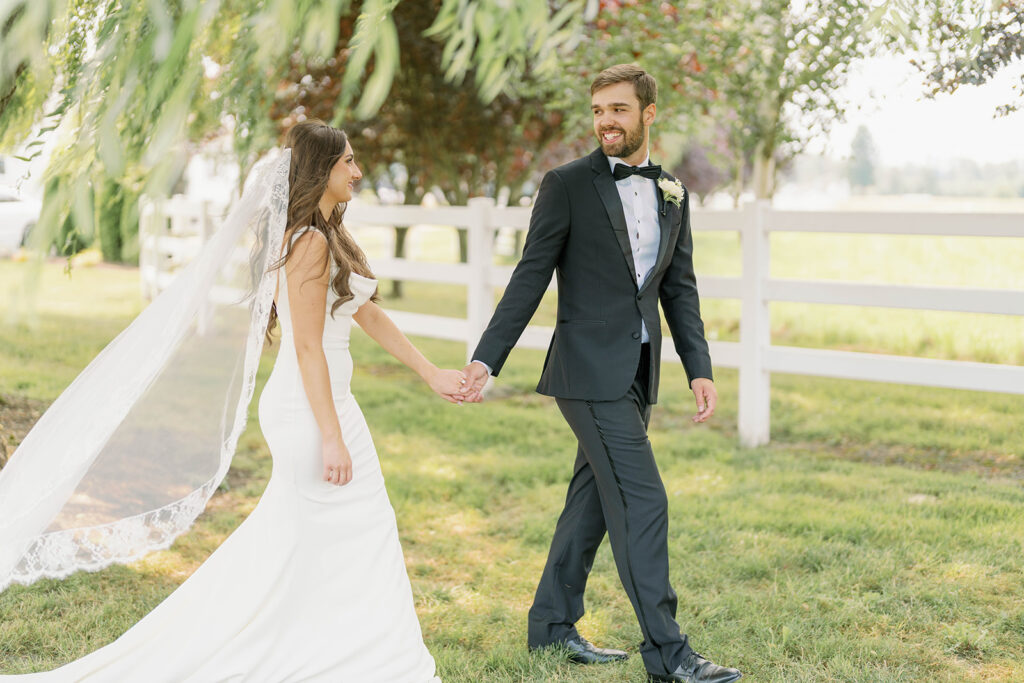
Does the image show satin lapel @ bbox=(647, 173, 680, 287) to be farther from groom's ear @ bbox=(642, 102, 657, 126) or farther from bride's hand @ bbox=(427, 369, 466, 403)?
bride's hand @ bbox=(427, 369, 466, 403)

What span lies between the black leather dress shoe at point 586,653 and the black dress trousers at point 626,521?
0.19ft

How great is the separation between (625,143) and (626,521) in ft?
4.08

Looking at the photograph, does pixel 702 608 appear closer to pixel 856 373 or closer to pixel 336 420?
pixel 336 420

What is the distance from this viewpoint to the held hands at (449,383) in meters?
3.70

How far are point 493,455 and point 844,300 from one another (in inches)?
96.0

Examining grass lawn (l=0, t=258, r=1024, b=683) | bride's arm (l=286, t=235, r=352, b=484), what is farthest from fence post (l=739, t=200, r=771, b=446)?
bride's arm (l=286, t=235, r=352, b=484)

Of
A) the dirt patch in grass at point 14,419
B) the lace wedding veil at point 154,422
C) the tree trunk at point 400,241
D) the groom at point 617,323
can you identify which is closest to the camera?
the lace wedding veil at point 154,422

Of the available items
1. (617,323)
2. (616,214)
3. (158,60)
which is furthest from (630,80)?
(158,60)

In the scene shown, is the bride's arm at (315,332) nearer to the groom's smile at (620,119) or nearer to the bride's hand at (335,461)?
the bride's hand at (335,461)

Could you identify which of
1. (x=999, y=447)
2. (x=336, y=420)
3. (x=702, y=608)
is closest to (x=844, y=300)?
(x=999, y=447)

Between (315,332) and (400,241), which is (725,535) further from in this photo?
(400,241)

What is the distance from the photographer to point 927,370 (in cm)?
641

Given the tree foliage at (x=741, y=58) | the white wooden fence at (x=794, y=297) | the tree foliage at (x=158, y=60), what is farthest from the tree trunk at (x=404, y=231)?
the tree foliage at (x=158, y=60)

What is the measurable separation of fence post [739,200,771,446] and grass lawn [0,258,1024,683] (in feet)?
0.97
